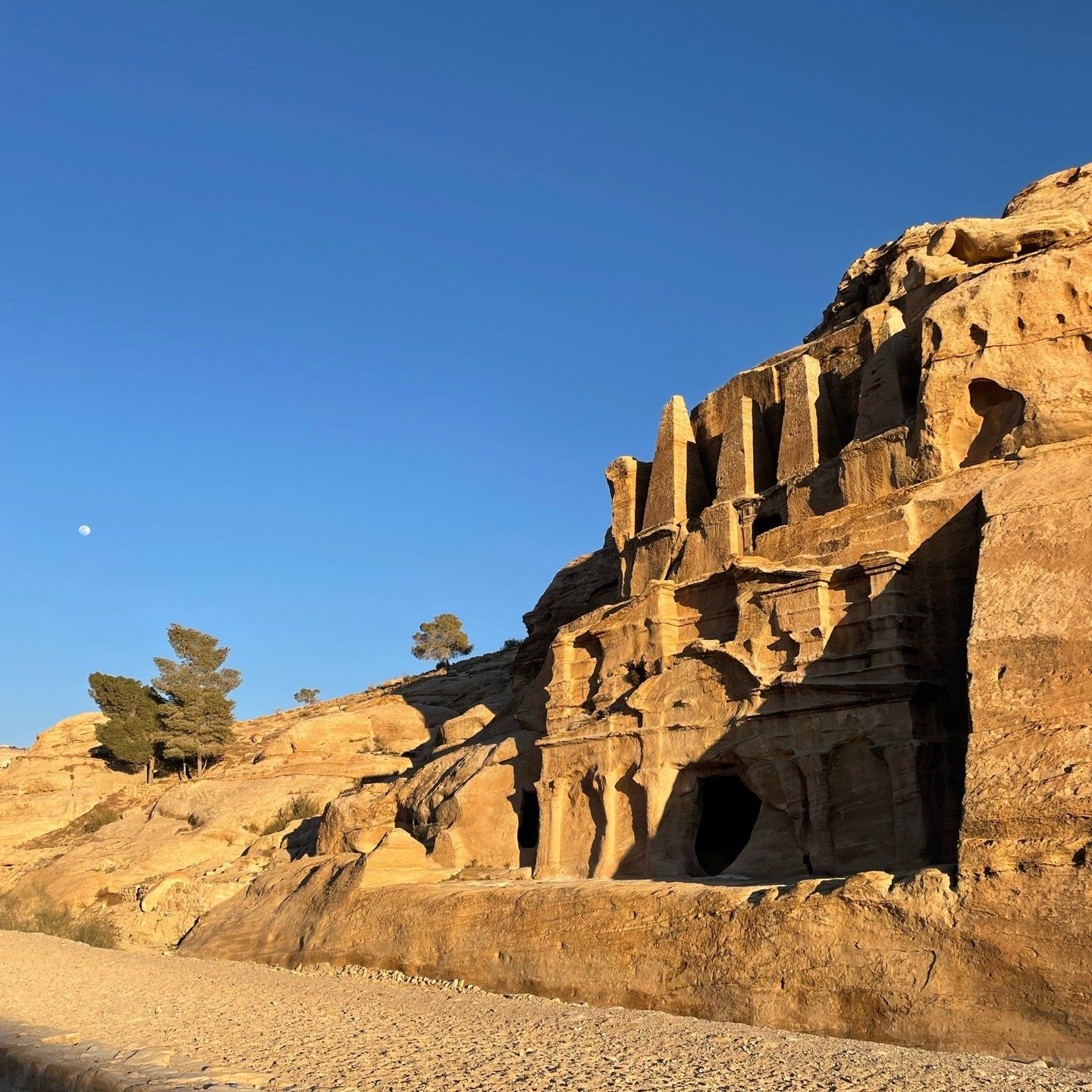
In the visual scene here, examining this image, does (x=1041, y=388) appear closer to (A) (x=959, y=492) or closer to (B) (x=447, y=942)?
(A) (x=959, y=492)

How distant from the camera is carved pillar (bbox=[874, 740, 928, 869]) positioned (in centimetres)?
1494

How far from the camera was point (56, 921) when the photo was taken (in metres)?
27.2

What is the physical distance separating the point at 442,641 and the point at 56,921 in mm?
41535

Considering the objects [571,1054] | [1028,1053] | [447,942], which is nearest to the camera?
[1028,1053]

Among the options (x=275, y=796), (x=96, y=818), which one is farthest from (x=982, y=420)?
(x=96, y=818)

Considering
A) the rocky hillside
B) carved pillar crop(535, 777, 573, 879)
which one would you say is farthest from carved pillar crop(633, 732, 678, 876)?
the rocky hillside

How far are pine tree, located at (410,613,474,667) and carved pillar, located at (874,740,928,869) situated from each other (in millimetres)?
52915

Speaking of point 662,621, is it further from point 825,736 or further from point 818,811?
point 818,811

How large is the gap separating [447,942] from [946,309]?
562 inches

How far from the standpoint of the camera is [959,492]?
17.3m

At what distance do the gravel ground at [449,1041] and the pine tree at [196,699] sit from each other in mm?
25261

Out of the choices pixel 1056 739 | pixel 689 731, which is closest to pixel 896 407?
pixel 689 731

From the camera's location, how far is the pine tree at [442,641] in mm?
67875

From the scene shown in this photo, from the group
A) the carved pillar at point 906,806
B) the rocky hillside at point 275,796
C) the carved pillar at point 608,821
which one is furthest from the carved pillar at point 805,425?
the carved pillar at point 906,806
